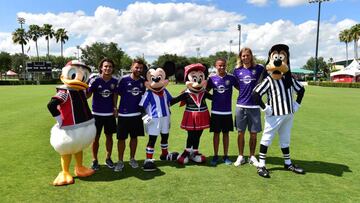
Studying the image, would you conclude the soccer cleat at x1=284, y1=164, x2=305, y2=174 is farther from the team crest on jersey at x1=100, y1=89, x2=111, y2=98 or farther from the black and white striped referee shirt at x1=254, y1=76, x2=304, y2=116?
the team crest on jersey at x1=100, y1=89, x2=111, y2=98

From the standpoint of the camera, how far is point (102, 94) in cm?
616

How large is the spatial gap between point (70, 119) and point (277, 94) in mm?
3477

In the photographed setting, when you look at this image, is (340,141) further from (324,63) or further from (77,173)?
(324,63)

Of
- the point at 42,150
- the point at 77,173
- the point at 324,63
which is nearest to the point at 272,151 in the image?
the point at 77,173

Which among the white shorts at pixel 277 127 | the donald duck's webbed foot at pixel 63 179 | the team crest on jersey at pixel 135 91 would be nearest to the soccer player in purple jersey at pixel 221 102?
the white shorts at pixel 277 127

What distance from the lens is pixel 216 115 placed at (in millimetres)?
6590

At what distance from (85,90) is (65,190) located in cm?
170

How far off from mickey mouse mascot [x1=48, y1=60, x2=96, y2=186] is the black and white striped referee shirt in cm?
295

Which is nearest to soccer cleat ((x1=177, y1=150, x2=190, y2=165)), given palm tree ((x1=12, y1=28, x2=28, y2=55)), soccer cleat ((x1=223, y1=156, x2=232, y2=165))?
soccer cleat ((x1=223, y1=156, x2=232, y2=165))

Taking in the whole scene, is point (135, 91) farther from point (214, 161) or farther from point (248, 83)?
point (248, 83)

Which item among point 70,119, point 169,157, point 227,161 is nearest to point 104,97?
point 70,119

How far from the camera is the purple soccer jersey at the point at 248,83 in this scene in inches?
254

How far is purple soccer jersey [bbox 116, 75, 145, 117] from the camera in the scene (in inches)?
245

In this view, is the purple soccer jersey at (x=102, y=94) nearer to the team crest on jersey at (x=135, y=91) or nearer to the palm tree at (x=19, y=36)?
the team crest on jersey at (x=135, y=91)
